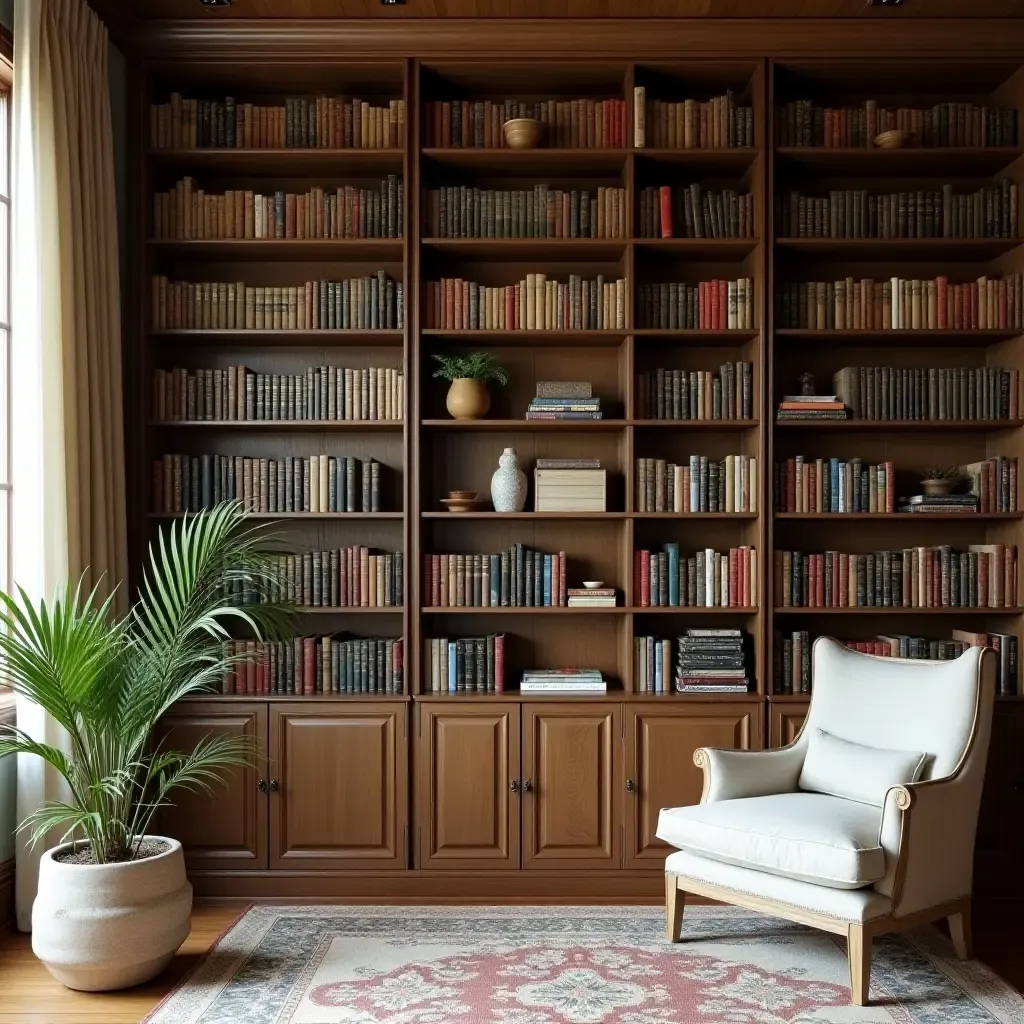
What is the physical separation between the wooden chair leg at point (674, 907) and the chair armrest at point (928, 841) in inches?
26.4

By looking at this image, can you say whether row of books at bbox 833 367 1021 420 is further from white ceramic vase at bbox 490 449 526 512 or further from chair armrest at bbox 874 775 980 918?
chair armrest at bbox 874 775 980 918

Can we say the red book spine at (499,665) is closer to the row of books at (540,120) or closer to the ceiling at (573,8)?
the row of books at (540,120)

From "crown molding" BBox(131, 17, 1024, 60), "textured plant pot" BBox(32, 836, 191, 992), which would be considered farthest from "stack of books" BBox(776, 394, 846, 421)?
"textured plant pot" BBox(32, 836, 191, 992)

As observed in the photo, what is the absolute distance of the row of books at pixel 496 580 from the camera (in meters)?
4.07

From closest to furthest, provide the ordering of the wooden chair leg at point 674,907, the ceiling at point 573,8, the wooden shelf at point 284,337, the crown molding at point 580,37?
the wooden chair leg at point 674,907 < the ceiling at point 573,8 < the crown molding at point 580,37 < the wooden shelf at point 284,337

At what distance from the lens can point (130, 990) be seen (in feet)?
10.1

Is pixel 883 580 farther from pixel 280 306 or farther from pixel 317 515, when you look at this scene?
pixel 280 306

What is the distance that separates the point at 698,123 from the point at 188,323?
2.15 metres

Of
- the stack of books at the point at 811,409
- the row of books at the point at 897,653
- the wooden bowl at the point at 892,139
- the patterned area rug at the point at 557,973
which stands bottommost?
the patterned area rug at the point at 557,973

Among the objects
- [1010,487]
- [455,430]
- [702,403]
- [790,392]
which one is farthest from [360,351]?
[1010,487]

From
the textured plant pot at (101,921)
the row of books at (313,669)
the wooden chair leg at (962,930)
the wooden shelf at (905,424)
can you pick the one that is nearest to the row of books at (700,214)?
the wooden shelf at (905,424)

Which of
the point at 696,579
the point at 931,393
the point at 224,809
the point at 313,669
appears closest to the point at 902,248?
the point at 931,393

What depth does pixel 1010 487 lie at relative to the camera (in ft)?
13.3

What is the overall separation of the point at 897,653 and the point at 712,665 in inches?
28.4
